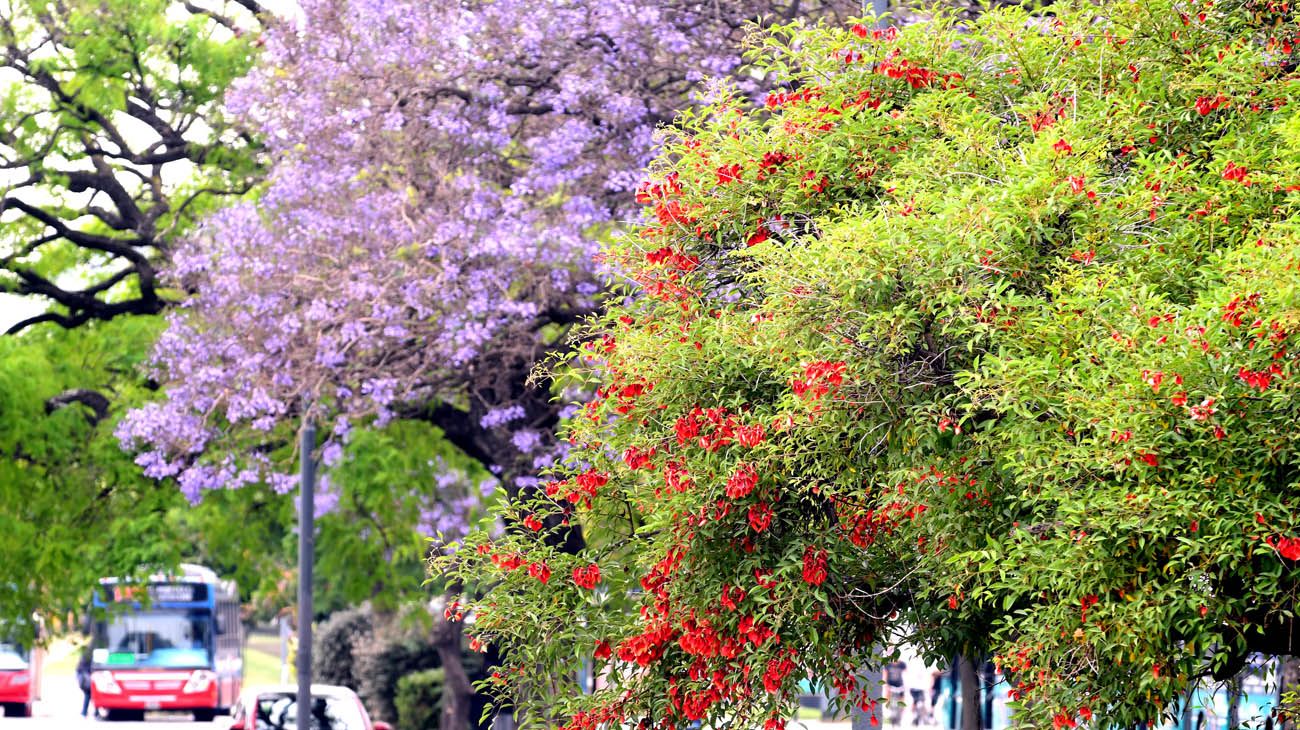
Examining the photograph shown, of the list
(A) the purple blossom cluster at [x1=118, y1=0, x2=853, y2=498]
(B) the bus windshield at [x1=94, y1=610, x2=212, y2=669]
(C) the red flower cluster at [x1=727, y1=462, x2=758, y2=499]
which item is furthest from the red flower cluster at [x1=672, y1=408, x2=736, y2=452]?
(B) the bus windshield at [x1=94, y1=610, x2=212, y2=669]

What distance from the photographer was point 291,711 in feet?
79.8

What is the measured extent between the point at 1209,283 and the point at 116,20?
18920 millimetres

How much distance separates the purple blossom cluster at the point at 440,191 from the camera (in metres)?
18.1

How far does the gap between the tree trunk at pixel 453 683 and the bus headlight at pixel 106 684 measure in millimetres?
11713

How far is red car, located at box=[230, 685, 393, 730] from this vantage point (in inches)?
948

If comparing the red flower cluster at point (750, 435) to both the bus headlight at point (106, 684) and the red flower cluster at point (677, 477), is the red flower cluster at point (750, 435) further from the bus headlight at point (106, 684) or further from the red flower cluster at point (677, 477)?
the bus headlight at point (106, 684)

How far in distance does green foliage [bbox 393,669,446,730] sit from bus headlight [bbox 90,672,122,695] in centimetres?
722

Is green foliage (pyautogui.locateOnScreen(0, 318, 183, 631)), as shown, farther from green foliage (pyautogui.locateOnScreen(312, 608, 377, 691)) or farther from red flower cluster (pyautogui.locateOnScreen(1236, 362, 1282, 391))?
red flower cluster (pyautogui.locateOnScreen(1236, 362, 1282, 391))

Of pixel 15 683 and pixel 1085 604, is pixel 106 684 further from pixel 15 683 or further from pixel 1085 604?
pixel 1085 604

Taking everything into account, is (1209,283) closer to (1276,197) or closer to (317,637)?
(1276,197)

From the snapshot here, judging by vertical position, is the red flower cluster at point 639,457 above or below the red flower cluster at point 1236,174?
below

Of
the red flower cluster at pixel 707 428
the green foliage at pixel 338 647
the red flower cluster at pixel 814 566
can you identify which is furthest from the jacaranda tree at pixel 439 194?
the green foliage at pixel 338 647

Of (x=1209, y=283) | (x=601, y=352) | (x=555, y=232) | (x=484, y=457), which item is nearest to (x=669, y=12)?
(x=555, y=232)

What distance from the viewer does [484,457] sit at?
68.7ft
